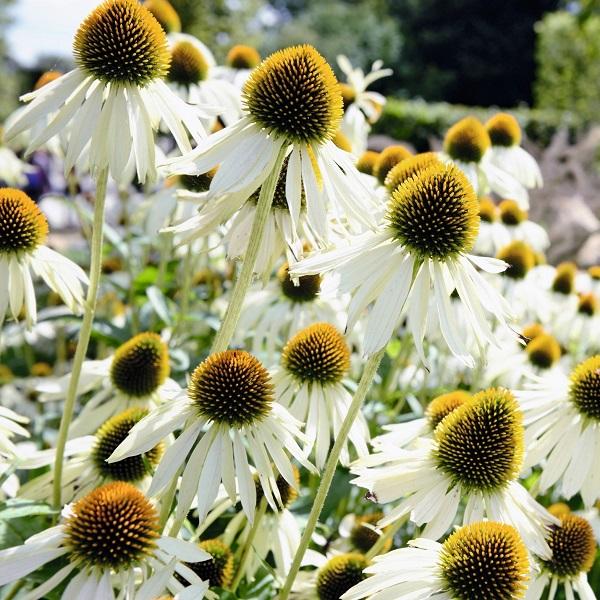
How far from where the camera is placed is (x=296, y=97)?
1.11m

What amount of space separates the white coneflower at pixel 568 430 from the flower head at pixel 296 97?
0.62 m

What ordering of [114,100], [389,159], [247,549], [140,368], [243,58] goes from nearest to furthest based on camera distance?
[114,100] < [247,549] < [140,368] < [389,159] < [243,58]

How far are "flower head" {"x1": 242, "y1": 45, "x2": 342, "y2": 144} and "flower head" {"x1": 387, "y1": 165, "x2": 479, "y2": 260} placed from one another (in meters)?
0.15

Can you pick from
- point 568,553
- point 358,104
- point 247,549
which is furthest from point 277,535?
point 358,104

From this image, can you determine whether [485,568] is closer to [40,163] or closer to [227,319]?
[227,319]

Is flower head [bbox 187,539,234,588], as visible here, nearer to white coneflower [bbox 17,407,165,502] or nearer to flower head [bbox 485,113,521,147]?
white coneflower [bbox 17,407,165,502]

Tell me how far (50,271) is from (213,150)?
0.41m

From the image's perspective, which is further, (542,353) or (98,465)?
(542,353)

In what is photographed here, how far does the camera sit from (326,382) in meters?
1.42

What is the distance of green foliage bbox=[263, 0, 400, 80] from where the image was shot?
63.2ft

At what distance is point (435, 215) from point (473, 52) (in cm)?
2123

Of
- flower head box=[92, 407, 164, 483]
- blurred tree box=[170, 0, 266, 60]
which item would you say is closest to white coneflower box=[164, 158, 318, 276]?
flower head box=[92, 407, 164, 483]

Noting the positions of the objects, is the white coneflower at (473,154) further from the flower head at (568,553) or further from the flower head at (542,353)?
the flower head at (568,553)

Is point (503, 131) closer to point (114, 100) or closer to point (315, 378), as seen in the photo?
point (315, 378)
